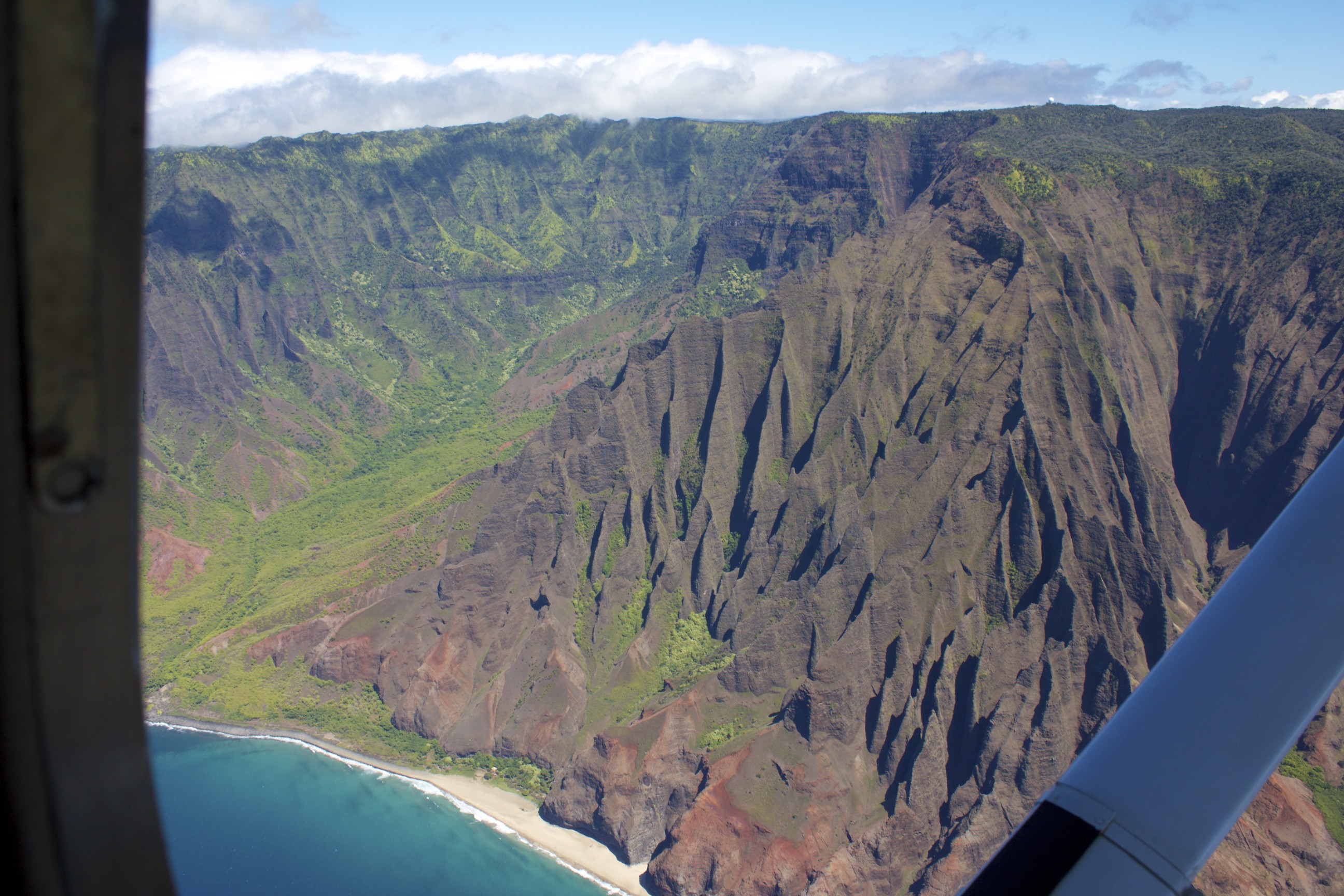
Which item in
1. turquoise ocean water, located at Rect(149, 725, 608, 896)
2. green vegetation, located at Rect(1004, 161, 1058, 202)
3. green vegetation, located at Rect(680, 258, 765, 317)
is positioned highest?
green vegetation, located at Rect(1004, 161, 1058, 202)

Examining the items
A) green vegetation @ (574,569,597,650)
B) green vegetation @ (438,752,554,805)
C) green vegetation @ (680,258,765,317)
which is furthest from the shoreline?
green vegetation @ (680,258,765,317)

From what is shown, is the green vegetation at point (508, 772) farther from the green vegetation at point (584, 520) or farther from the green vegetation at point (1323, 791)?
the green vegetation at point (1323, 791)

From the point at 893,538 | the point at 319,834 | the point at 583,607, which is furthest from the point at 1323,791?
the point at 319,834

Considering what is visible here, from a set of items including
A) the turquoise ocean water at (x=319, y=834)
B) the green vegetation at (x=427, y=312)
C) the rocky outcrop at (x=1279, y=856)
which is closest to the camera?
the rocky outcrop at (x=1279, y=856)

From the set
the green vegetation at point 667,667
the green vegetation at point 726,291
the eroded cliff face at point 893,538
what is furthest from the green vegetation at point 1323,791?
the green vegetation at point 726,291

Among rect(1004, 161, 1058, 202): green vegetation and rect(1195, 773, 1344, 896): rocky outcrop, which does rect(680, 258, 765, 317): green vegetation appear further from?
rect(1195, 773, 1344, 896): rocky outcrop

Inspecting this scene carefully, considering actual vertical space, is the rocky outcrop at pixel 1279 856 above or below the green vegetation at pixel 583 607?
above
